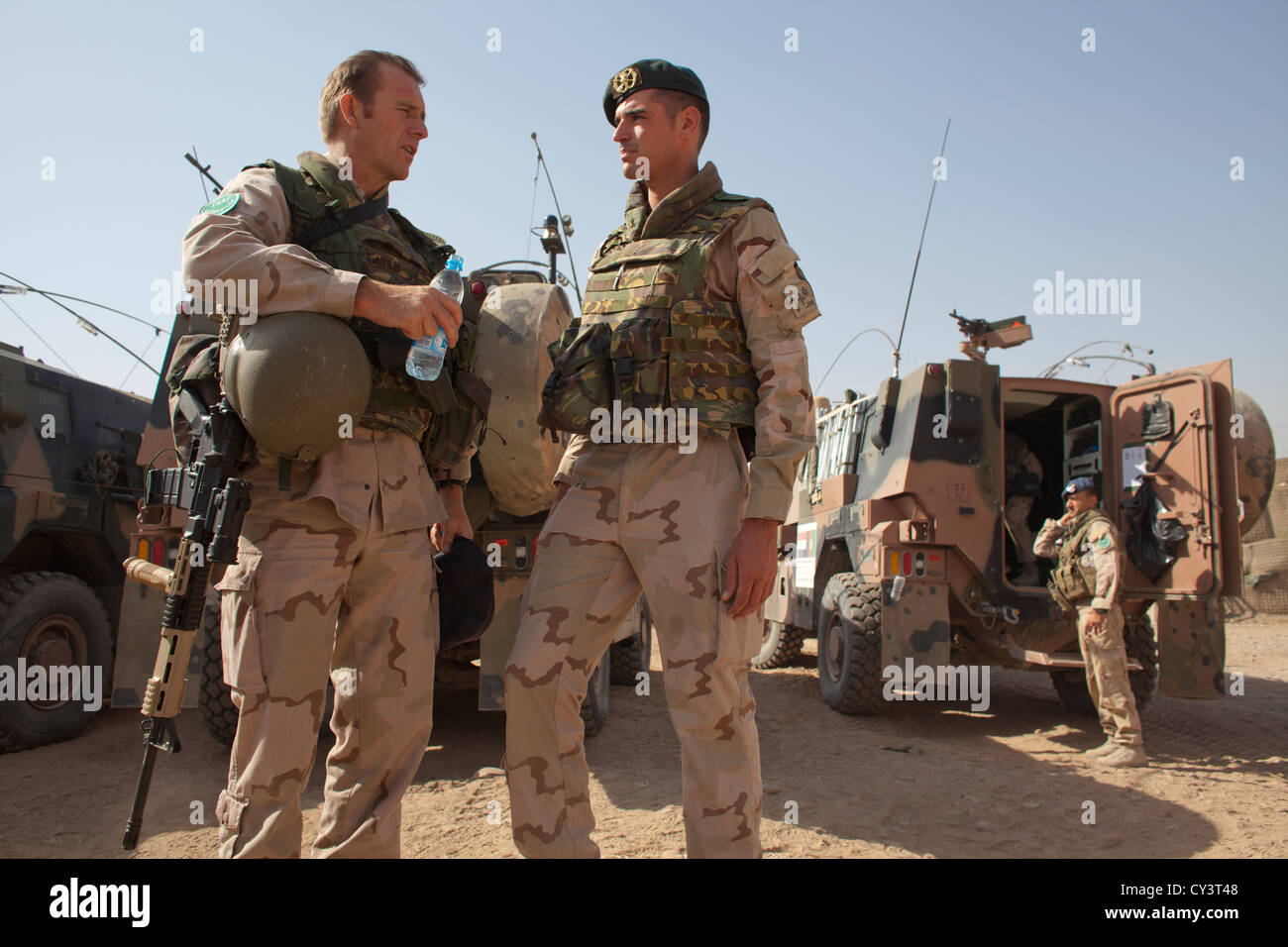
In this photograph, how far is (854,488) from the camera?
692cm

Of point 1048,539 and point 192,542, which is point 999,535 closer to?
point 1048,539

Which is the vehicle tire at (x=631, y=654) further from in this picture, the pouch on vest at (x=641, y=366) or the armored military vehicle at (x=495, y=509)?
the pouch on vest at (x=641, y=366)

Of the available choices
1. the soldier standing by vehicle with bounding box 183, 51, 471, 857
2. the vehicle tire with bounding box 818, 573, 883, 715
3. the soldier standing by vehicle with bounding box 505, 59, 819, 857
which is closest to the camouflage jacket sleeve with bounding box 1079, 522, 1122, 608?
the vehicle tire with bounding box 818, 573, 883, 715

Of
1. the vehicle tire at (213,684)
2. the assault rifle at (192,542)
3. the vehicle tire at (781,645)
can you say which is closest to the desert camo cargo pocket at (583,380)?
the assault rifle at (192,542)

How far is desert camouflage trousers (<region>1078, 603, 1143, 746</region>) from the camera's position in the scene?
5.20 m

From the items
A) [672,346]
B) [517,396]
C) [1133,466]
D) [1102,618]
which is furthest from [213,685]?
[1133,466]

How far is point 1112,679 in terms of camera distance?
17.4 feet

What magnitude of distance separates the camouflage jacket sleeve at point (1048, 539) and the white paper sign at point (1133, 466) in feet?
1.98

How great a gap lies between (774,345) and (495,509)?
235 cm

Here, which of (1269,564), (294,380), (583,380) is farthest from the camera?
(1269,564)
